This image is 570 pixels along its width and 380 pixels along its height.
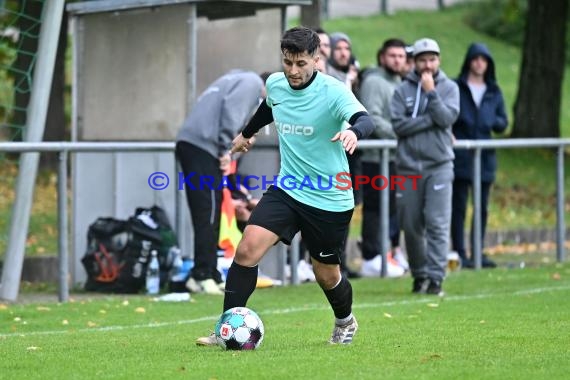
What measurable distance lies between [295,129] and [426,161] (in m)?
4.34

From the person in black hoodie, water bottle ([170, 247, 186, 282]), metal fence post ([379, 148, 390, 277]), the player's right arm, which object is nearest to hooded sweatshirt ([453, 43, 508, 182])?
the person in black hoodie

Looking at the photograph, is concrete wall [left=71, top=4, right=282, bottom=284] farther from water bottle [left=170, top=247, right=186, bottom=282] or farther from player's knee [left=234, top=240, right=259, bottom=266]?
player's knee [left=234, top=240, right=259, bottom=266]

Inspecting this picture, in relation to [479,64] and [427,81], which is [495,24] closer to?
[479,64]

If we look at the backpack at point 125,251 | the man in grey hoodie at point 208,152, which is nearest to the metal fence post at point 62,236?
the backpack at point 125,251

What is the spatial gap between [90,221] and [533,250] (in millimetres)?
6780

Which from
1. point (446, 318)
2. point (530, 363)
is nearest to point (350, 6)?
point (446, 318)

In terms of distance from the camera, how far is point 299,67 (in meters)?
8.34

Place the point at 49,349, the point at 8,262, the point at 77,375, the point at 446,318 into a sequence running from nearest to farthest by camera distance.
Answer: the point at 77,375 → the point at 49,349 → the point at 446,318 → the point at 8,262

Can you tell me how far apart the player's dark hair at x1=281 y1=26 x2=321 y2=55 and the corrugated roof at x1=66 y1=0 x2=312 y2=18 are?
566 cm

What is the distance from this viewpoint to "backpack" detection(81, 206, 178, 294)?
13203 millimetres

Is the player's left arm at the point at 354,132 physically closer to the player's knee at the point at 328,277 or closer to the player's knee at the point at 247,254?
the player's knee at the point at 247,254

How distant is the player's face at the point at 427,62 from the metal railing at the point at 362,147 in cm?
176

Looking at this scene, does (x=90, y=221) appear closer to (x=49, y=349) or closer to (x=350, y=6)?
(x=49, y=349)

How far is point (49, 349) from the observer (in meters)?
8.76
